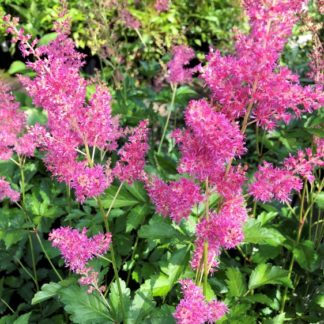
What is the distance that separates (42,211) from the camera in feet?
7.38

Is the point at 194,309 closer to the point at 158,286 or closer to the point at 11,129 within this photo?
the point at 158,286

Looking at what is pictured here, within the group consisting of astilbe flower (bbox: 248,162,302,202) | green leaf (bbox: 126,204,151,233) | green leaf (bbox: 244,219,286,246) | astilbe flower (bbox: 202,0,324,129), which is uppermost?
astilbe flower (bbox: 202,0,324,129)

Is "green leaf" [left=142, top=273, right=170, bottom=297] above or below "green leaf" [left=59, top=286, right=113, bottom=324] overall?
above

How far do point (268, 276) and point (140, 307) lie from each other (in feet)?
1.80

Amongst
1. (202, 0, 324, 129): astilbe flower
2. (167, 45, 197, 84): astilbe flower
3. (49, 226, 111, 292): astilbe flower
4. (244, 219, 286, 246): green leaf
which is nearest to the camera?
(202, 0, 324, 129): astilbe flower

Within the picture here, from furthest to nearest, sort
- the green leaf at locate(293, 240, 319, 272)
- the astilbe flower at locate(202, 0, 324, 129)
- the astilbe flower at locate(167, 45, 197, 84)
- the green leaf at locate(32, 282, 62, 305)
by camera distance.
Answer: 1. the astilbe flower at locate(167, 45, 197, 84)
2. the green leaf at locate(293, 240, 319, 272)
3. the green leaf at locate(32, 282, 62, 305)
4. the astilbe flower at locate(202, 0, 324, 129)

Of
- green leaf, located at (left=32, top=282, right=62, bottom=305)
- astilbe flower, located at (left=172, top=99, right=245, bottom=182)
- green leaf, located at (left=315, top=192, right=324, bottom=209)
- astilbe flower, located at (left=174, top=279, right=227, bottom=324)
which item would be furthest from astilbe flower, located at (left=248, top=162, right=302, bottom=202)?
green leaf, located at (left=32, top=282, right=62, bottom=305)

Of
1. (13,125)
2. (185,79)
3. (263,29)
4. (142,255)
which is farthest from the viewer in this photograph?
(185,79)

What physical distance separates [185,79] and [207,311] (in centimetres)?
157

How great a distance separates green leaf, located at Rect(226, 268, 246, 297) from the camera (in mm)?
1941

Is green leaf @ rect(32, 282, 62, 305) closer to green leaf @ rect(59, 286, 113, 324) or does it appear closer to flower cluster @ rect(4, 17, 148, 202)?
green leaf @ rect(59, 286, 113, 324)

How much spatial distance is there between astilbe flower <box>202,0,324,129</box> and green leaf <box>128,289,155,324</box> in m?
0.89

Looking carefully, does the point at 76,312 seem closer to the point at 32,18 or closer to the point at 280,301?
the point at 280,301

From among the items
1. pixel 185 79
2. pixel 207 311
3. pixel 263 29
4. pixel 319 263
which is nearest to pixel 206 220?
pixel 207 311
